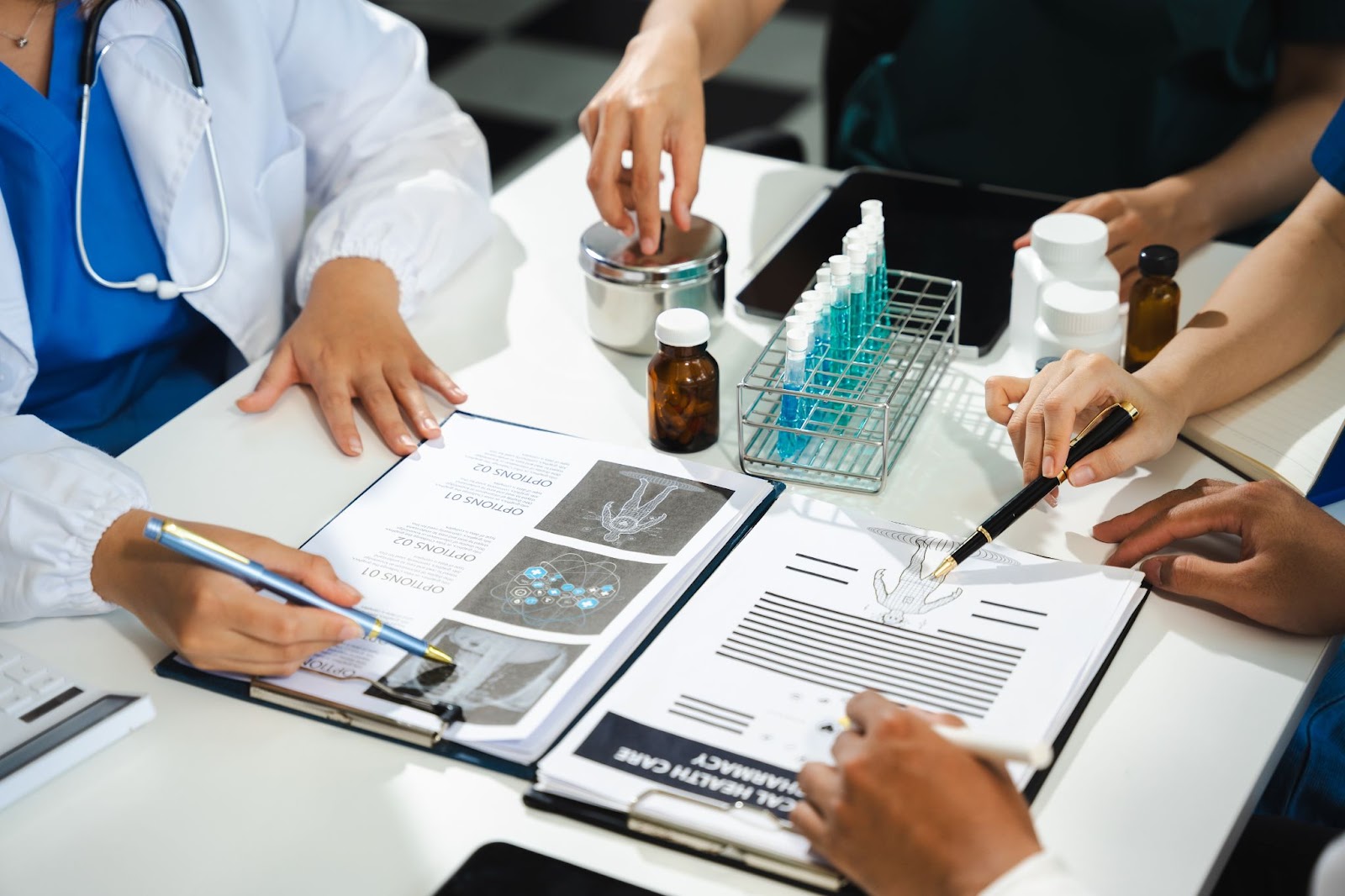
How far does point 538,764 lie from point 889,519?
13.4 inches

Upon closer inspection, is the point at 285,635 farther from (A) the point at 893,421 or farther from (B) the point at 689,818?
(A) the point at 893,421

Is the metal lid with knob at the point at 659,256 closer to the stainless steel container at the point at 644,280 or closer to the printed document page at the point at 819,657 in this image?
the stainless steel container at the point at 644,280

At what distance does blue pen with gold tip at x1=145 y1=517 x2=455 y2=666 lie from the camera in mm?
805

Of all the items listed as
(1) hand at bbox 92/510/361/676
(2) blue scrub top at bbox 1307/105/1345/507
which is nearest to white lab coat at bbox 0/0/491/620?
(1) hand at bbox 92/510/361/676

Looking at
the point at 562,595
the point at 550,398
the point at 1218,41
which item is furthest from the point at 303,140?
the point at 1218,41

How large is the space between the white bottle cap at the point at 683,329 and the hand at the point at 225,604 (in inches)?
12.2

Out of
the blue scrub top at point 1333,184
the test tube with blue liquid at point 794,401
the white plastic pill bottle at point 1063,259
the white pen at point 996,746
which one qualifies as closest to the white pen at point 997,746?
the white pen at point 996,746

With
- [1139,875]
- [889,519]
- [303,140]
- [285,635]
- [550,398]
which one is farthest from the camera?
[303,140]

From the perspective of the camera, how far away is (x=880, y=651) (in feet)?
2.73

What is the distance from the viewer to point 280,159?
1.33 metres

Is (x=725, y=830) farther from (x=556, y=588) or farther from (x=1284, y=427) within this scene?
(x=1284, y=427)

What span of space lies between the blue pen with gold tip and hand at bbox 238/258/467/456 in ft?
0.80

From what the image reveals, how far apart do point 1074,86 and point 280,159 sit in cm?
93

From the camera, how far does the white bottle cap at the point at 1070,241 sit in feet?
3.55
